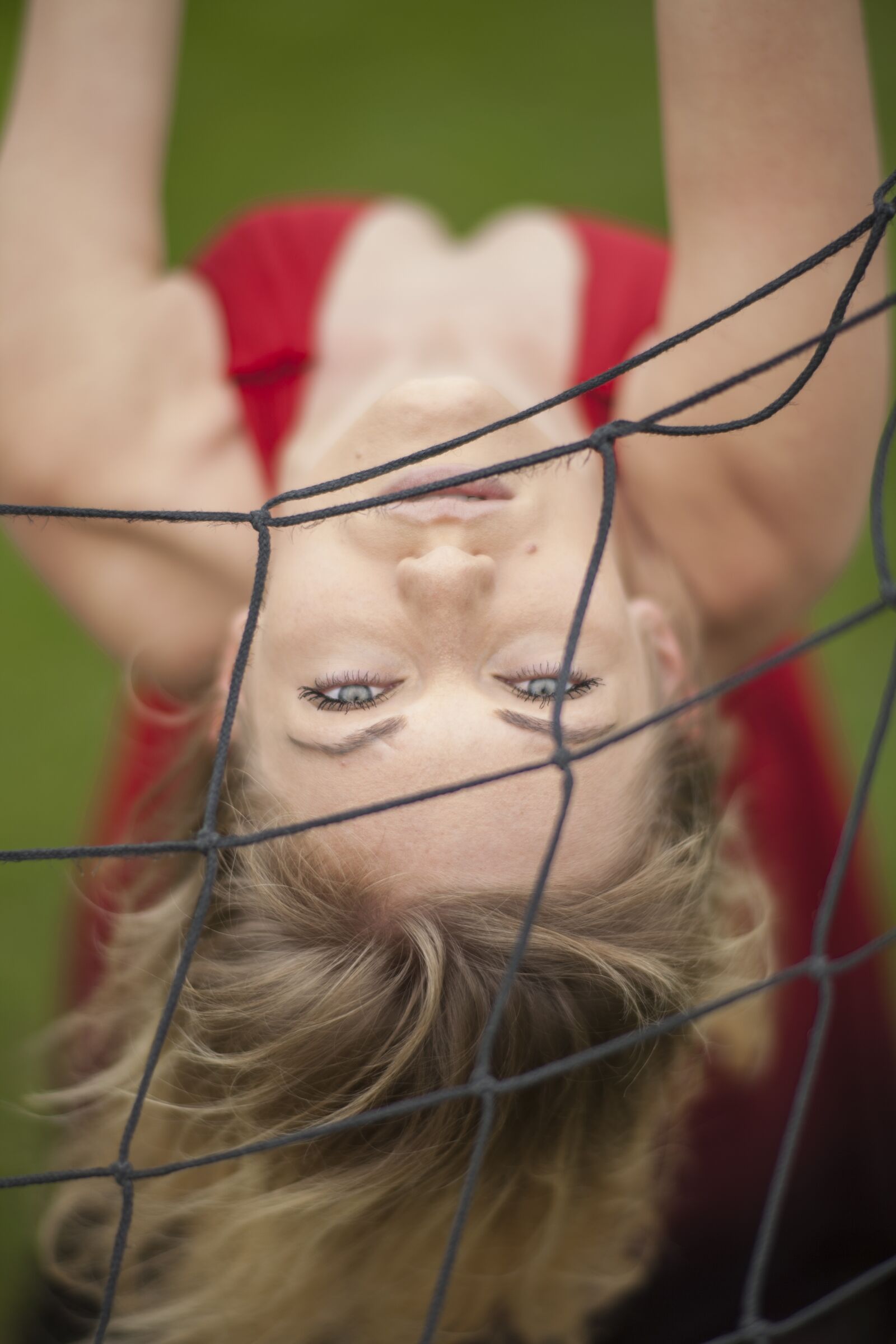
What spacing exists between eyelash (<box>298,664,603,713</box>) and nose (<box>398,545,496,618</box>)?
0.06 meters

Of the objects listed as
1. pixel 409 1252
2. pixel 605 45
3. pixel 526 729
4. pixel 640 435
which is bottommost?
pixel 409 1252

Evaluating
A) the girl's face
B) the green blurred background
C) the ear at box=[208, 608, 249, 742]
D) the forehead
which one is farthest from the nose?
the green blurred background

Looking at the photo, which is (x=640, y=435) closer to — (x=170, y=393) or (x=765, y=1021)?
(x=170, y=393)

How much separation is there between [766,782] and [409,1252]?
75 centimetres

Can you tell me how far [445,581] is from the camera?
84cm

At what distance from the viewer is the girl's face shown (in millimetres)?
845

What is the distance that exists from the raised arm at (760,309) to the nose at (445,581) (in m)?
0.31

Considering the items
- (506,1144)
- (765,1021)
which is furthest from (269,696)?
(765,1021)

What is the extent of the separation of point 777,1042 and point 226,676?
93 centimetres

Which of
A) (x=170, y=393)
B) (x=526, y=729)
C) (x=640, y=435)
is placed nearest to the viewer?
(x=526, y=729)

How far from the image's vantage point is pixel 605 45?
8.16 feet

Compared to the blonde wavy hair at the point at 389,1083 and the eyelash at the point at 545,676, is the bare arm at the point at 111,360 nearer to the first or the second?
the blonde wavy hair at the point at 389,1083

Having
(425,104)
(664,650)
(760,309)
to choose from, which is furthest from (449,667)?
(425,104)

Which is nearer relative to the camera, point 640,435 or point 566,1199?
point 566,1199
